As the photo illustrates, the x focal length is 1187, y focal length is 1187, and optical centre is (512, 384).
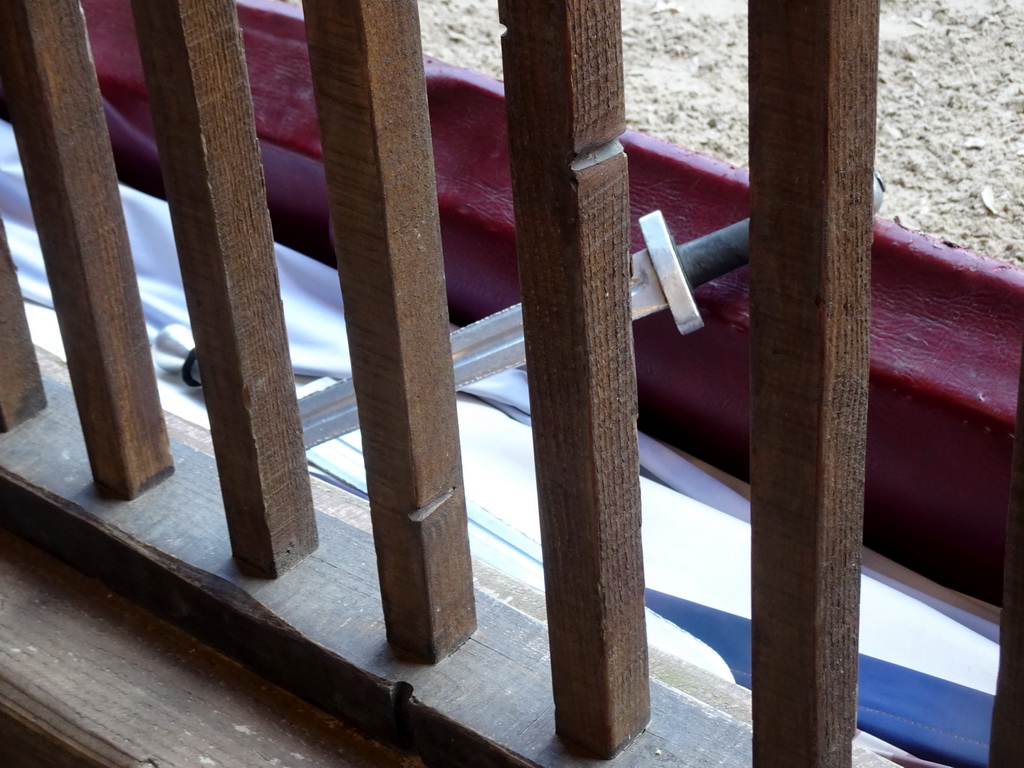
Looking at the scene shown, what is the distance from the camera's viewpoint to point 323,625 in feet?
2.85

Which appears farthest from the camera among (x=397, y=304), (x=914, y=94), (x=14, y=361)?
(x=914, y=94)

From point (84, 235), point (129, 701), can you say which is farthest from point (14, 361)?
point (129, 701)

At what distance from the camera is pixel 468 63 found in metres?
2.02

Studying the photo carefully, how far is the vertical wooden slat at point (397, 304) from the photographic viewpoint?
64 cm

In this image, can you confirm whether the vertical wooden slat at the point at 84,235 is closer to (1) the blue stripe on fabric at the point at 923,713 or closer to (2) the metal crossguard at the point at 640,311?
(2) the metal crossguard at the point at 640,311

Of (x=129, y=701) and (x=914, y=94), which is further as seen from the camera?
(x=914, y=94)

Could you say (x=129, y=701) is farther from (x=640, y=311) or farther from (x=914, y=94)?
(x=914, y=94)

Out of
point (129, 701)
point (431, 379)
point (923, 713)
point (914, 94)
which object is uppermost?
point (431, 379)

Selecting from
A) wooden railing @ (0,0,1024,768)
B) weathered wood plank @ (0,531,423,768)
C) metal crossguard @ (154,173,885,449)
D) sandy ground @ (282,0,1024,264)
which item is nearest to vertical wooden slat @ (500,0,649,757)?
wooden railing @ (0,0,1024,768)

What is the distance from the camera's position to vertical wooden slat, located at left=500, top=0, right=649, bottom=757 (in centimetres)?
56

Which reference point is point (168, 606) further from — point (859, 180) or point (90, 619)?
point (859, 180)

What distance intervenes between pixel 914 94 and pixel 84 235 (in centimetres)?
120

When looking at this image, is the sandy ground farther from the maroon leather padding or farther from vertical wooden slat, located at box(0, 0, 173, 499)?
vertical wooden slat, located at box(0, 0, 173, 499)

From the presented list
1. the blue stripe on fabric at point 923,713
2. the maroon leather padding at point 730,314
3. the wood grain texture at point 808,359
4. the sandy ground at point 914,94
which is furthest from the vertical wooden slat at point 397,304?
the sandy ground at point 914,94
